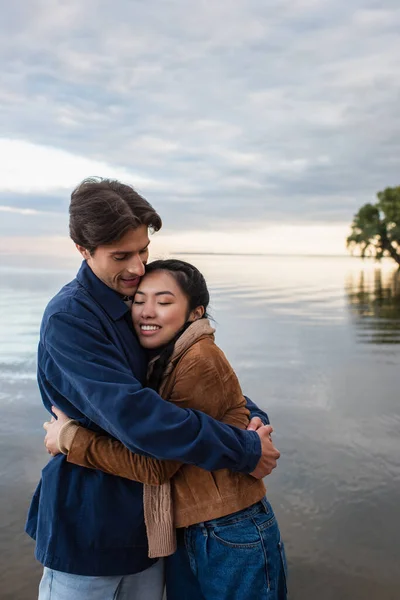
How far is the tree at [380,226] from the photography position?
50.1m

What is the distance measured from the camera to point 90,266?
7.41 feet

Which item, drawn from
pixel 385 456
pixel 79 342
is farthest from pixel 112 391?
pixel 385 456

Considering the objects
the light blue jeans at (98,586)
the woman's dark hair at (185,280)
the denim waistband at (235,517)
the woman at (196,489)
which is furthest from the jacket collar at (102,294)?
the light blue jeans at (98,586)

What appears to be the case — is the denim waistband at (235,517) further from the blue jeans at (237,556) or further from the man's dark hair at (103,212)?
the man's dark hair at (103,212)

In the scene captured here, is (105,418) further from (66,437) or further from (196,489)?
(196,489)

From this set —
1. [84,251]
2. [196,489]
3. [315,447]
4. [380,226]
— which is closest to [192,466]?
[196,489]

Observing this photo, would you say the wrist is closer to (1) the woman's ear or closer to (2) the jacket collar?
(2) the jacket collar

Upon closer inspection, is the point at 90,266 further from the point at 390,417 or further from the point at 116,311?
the point at 390,417

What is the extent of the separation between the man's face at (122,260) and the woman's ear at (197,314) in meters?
0.26

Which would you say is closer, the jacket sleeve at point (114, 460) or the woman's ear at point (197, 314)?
the jacket sleeve at point (114, 460)

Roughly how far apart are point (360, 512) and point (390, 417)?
8.03 feet

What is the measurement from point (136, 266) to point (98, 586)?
118 cm

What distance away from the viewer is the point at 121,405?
189 cm

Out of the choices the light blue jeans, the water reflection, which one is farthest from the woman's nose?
the water reflection
